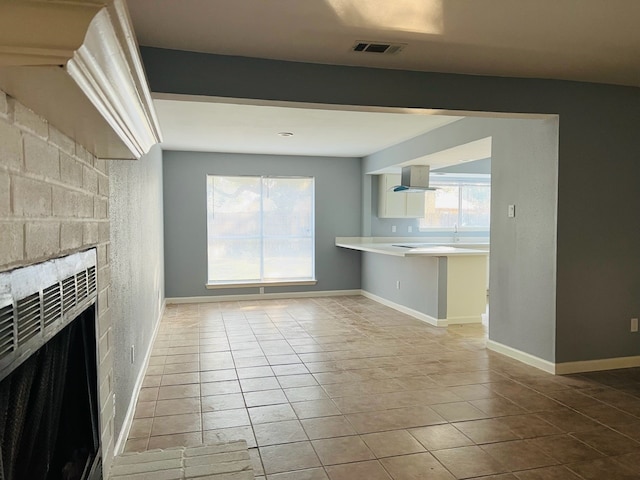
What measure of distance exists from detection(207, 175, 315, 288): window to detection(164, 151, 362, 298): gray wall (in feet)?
0.45

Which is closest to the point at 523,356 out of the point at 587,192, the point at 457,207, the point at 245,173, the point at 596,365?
the point at 596,365

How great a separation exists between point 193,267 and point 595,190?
5.57m

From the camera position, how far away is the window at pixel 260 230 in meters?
7.54

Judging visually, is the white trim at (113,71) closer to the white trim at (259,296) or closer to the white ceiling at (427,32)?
the white ceiling at (427,32)

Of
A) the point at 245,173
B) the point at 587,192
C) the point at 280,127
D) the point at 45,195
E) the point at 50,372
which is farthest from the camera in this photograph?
the point at 245,173

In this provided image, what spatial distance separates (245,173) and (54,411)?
6374mm

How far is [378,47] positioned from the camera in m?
2.86

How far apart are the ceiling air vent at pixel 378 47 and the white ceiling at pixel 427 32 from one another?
46 mm

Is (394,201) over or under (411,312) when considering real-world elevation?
over

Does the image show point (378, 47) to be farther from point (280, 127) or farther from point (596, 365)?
point (596, 365)

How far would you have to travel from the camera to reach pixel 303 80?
3.14 metres

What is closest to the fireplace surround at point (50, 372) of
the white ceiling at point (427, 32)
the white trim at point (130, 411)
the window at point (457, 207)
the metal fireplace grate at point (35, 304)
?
the metal fireplace grate at point (35, 304)

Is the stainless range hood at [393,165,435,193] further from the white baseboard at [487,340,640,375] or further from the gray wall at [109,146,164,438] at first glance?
the gray wall at [109,146,164,438]

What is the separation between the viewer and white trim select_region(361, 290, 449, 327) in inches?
225
